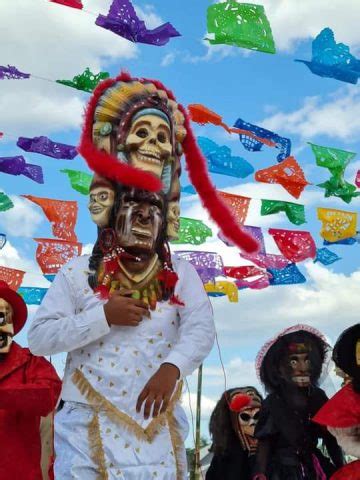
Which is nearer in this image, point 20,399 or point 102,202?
point 102,202

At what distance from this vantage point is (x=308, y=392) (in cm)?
508

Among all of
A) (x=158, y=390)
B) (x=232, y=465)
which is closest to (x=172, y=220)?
(x=158, y=390)

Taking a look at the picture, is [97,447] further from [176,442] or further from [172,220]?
[172,220]

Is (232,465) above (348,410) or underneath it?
underneath

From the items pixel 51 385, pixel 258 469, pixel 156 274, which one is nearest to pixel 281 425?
pixel 258 469

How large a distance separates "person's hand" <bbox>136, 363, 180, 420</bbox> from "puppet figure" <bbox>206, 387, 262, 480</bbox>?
263 centimetres

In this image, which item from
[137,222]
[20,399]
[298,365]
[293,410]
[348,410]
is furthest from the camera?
[298,365]

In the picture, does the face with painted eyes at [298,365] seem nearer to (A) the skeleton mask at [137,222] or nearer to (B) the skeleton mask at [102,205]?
(A) the skeleton mask at [137,222]

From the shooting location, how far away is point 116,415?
3059 millimetres

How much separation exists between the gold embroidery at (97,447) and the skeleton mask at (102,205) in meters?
0.86

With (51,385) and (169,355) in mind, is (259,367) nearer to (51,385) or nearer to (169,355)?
(51,385)

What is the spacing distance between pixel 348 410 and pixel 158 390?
1402 mm

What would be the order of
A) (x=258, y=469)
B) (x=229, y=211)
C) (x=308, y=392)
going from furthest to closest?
1. (x=308, y=392)
2. (x=258, y=469)
3. (x=229, y=211)

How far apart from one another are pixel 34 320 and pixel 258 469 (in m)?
2.14
